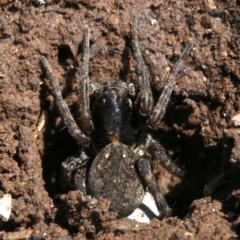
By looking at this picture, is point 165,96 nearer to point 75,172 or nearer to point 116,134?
point 116,134

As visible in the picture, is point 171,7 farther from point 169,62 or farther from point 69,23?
point 69,23

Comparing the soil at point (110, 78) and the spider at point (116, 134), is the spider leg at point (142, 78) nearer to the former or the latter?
the spider at point (116, 134)

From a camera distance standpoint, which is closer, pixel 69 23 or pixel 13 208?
pixel 13 208

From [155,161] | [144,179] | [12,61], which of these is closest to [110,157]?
[144,179]

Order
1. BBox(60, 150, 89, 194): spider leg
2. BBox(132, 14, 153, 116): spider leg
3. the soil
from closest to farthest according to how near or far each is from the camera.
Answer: the soil → BBox(132, 14, 153, 116): spider leg → BBox(60, 150, 89, 194): spider leg

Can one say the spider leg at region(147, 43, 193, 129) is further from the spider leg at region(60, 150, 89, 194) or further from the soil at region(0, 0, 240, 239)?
the spider leg at region(60, 150, 89, 194)

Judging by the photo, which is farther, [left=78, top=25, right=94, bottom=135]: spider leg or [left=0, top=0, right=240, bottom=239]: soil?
[left=78, top=25, right=94, bottom=135]: spider leg

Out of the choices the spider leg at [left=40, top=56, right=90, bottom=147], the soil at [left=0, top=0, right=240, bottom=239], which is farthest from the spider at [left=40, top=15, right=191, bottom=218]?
the soil at [left=0, top=0, right=240, bottom=239]
